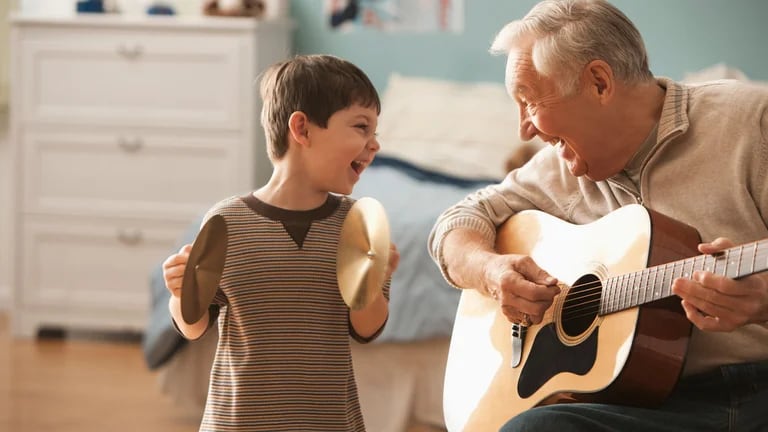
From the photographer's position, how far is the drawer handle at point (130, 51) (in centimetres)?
408

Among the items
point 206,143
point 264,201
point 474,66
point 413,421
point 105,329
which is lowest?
point 105,329

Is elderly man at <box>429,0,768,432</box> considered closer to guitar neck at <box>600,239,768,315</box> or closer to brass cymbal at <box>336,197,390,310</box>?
guitar neck at <box>600,239,768,315</box>

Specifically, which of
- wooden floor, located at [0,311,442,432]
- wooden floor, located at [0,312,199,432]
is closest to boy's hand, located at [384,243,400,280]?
wooden floor, located at [0,311,442,432]

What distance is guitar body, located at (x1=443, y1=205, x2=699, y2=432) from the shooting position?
4.76 feet

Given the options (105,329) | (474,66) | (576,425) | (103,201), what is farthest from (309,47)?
(576,425)

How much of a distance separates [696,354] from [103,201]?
296 cm

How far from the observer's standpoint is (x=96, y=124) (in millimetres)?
4109

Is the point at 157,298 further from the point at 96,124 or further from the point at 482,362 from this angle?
the point at 482,362

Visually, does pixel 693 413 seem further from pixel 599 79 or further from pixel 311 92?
pixel 311 92

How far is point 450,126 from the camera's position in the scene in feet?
12.6

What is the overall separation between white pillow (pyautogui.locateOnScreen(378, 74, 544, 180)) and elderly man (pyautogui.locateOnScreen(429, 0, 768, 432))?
5.92ft

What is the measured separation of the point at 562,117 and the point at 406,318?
1.28 m

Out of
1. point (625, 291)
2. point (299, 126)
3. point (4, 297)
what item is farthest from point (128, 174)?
point (625, 291)

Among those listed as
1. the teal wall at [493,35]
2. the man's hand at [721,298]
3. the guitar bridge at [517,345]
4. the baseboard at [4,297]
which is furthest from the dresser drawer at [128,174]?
the man's hand at [721,298]
